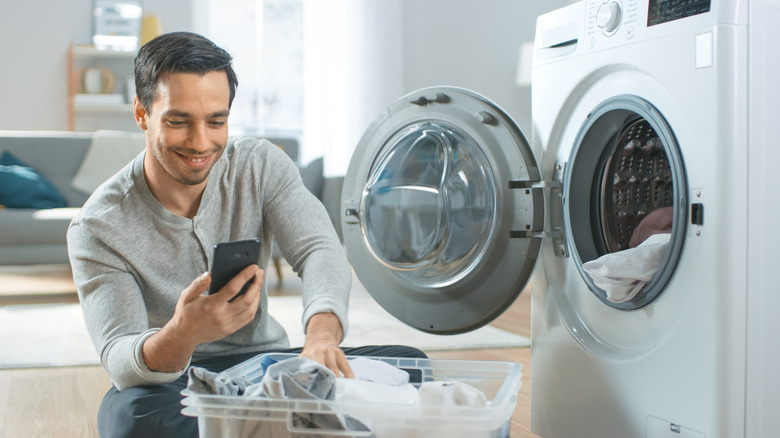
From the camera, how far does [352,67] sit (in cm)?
458

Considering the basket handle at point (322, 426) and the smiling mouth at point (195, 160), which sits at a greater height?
the smiling mouth at point (195, 160)

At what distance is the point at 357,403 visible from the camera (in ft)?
2.96

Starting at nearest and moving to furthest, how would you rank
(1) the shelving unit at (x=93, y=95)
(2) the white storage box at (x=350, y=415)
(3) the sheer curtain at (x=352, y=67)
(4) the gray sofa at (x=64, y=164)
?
(2) the white storage box at (x=350, y=415)
(4) the gray sofa at (x=64, y=164)
(3) the sheer curtain at (x=352, y=67)
(1) the shelving unit at (x=93, y=95)

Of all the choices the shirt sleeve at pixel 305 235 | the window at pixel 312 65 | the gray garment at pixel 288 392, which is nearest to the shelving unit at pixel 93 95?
the window at pixel 312 65

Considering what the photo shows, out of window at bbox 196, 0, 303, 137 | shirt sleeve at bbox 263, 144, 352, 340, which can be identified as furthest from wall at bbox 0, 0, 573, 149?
shirt sleeve at bbox 263, 144, 352, 340

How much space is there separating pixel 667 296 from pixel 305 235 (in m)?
0.60

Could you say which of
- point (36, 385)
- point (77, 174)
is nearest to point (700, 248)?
point (36, 385)

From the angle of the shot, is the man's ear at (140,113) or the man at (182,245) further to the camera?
the man's ear at (140,113)

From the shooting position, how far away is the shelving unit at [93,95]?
4867mm

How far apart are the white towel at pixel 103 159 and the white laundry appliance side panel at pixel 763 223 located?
123 inches

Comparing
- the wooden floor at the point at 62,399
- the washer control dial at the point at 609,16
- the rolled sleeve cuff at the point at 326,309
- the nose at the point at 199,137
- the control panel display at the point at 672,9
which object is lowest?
the wooden floor at the point at 62,399

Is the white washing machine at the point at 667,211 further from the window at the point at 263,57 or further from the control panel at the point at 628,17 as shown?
the window at the point at 263,57

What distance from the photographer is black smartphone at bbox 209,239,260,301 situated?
2.97 feet

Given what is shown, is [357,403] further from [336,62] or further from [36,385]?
[336,62]
